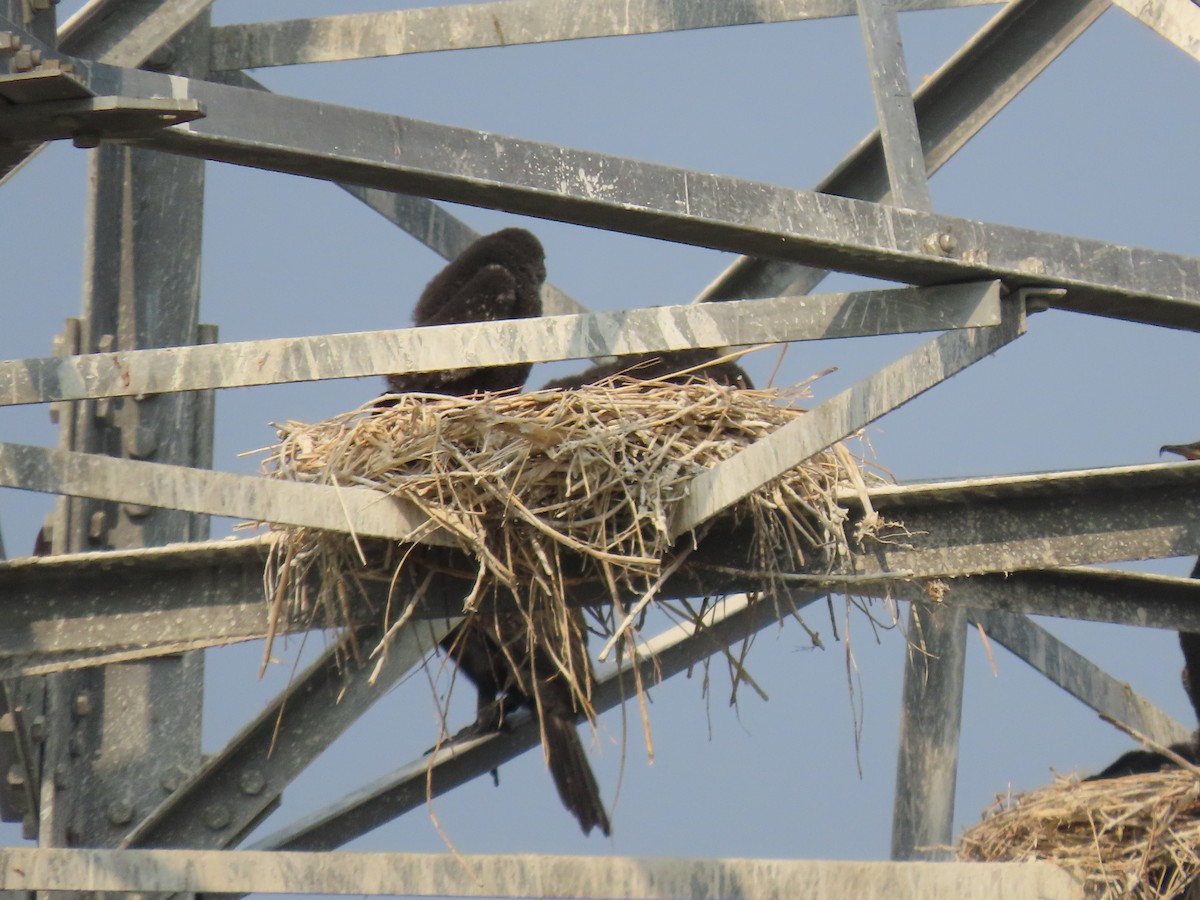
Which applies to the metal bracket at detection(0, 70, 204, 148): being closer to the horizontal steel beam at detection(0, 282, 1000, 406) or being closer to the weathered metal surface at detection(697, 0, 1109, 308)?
the horizontal steel beam at detection(0, 282, 1000, 406)

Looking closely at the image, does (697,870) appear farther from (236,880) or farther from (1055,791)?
(1055,791)

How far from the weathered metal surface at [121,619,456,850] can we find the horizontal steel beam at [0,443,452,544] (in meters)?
1.51

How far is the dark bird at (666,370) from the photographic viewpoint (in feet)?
17.3

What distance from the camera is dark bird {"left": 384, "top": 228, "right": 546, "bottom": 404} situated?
609 centimetres

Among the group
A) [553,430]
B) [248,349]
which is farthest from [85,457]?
[553,430]

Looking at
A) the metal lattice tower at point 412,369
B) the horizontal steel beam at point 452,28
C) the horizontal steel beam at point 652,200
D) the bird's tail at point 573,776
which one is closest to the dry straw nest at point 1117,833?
the metal lattice tower at point 412,369

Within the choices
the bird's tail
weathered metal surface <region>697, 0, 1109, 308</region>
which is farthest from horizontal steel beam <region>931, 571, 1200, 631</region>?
the bird's tail

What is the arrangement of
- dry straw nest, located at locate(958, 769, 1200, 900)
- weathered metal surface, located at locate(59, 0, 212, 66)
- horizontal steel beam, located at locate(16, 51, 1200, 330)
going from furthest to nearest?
1. weathered metal surface, located at locate(59, 0, 212, 66)
2. dry straw nest, located at locate(958, 769, 1200, 900)
3. horizontal steel beam, located at locate(16, 51, 1200, 330)

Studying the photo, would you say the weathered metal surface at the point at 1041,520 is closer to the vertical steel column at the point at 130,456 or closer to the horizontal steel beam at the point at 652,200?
the horizontal steel beam at the point at 652,200

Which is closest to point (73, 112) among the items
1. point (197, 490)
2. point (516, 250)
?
point (197, 490)

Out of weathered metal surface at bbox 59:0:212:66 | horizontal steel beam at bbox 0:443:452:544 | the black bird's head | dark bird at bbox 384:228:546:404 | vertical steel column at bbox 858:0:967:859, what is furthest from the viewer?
the black bird's head

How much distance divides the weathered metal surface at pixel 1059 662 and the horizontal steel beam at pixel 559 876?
2240 millimetres

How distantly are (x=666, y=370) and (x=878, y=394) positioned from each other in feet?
6.26

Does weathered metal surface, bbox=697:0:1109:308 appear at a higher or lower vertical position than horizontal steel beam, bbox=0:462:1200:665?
higher
